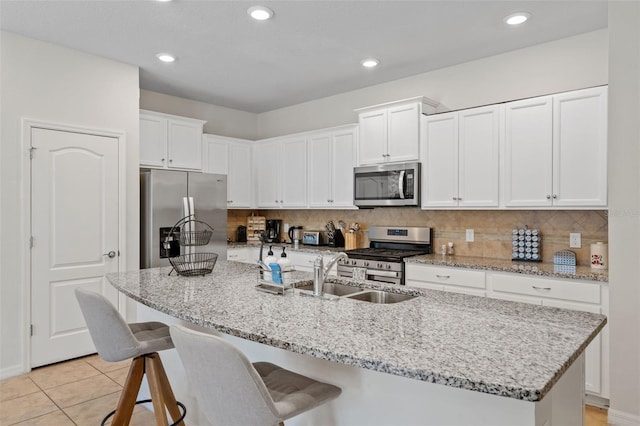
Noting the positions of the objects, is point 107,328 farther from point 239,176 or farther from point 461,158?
point 239,176

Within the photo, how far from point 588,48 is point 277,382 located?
11.4 ft

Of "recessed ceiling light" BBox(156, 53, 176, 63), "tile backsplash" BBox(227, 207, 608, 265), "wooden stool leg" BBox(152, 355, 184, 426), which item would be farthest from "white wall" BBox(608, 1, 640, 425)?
"recessed ceiling light" BBox(156, 53, 176, 63)

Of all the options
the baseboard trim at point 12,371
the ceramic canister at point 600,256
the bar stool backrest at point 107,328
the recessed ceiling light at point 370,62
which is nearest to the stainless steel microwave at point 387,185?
the recessed ceiling light at point 370,62

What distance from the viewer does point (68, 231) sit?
3.67 meters

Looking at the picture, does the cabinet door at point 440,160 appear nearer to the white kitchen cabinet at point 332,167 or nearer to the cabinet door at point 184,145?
the white kitchen cabinet at point 332,167

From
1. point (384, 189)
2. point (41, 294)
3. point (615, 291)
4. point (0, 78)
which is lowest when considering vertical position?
point (41, 294)

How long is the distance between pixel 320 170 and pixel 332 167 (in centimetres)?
19

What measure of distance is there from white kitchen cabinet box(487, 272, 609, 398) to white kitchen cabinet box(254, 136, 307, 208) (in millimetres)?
2664

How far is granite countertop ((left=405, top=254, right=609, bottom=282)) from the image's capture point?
2875 mm

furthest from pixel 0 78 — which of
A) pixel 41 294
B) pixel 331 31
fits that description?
pixel 331 31

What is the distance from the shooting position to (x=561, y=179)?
3.18 metres

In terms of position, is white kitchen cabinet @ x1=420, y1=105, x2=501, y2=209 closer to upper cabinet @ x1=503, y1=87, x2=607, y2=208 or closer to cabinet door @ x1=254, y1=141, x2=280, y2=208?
upper cabinet @ x1=503, y1=87, x2=607, y2=208

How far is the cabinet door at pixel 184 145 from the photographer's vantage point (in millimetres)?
4686

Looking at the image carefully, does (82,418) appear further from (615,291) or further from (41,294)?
(615,291)
